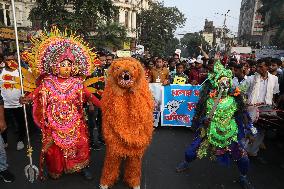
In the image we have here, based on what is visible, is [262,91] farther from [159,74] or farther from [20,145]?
[20,145]

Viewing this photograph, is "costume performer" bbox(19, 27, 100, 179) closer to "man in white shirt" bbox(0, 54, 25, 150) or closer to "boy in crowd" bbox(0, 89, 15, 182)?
"boy in crowd" bbox(0, 89, 15, 182)

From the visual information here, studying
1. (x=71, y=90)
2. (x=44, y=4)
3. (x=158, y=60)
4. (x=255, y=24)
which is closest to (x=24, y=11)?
(x=44, y=4)

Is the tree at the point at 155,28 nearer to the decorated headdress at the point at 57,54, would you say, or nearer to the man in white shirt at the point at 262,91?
the man in white shirt at the point at 262,91

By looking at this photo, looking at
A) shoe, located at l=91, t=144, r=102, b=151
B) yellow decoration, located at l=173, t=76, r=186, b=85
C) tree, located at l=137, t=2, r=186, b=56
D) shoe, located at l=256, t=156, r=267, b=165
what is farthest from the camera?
tree, located at l=137, t=2, r=186, b=56

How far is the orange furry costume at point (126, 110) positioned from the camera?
365cm

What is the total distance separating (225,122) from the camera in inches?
161

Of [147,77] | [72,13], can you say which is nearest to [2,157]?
[147,77]

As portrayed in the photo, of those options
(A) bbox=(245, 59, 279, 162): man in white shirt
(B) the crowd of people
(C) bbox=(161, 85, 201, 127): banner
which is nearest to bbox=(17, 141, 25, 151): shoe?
(B) the crowd of people

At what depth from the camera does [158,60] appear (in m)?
7.43

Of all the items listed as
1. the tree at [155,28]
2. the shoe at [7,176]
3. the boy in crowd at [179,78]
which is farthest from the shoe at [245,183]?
the tree at [155,28]

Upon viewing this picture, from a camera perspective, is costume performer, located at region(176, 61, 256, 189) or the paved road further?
the paved road

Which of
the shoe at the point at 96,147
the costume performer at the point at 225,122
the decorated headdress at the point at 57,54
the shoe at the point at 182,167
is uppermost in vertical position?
the decorated headdress at the point at 57,54

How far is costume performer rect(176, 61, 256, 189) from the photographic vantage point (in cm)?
407

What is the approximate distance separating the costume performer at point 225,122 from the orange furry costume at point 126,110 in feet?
3.01
